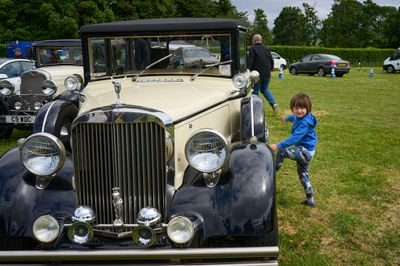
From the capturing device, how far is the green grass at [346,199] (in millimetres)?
3490

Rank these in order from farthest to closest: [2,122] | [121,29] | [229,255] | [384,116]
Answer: [384,116] < [2,122] < [121,29] < [229,255]

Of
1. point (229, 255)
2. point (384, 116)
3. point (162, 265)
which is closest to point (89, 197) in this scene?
point (162, 265)

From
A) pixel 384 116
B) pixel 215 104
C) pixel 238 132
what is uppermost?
pixel 215 104

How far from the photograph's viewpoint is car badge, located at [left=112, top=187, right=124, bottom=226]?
2.69 m

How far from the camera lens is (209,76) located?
4297 mm

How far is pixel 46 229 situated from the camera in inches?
102

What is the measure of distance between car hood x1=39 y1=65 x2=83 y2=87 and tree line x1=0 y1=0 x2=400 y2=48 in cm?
2223

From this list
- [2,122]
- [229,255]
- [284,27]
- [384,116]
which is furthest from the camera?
[284,27]

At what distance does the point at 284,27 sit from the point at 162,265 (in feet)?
254

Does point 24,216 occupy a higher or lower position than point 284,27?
lower

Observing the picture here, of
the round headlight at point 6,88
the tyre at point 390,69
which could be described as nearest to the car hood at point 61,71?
the round headlight at point 6,88

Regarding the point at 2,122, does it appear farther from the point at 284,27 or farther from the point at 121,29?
the point at 284,27

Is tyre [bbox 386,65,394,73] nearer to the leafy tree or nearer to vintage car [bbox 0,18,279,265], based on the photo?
vintage car [bbox 0,18,279,265]

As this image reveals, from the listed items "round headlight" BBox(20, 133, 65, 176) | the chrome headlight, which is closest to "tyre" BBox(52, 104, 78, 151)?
the chrome headlight
